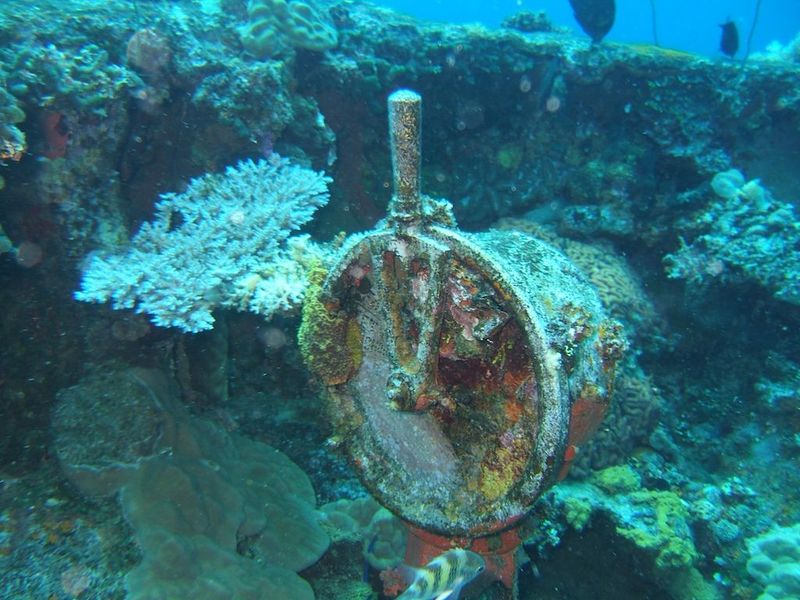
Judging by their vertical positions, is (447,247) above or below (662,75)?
below

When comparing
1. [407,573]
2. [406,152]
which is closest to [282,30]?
[406,152]

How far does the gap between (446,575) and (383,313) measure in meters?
1.63

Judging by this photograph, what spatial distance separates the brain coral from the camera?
5.28 meters

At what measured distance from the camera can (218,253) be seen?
424 cm

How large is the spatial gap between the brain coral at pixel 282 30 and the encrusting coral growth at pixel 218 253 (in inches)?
55.8

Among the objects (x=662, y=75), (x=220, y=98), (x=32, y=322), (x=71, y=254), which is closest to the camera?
(x=32, y=322)

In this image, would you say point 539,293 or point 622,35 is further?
point 622,35

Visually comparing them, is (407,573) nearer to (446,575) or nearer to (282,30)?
(446,575)

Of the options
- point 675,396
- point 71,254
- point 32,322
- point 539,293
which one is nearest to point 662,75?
point 675,396

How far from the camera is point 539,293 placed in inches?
106

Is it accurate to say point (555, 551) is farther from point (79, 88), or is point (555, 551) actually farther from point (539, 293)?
point (79, 88)

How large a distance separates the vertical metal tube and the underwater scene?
0.02 m

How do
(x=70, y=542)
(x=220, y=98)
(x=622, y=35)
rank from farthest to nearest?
(x=622, y=35) → (x=220, y=98) → (x=70, y=542)

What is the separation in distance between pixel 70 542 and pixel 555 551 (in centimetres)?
358
